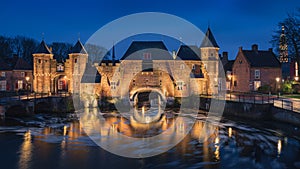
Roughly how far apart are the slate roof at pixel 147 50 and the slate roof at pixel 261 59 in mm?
10320

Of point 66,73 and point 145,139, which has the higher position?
point 66,73

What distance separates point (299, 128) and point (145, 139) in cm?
1041

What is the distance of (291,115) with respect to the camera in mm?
19531

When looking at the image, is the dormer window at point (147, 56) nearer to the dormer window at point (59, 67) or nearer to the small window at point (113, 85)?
the small window at point (113, 85)

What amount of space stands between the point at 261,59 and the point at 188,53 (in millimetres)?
9495

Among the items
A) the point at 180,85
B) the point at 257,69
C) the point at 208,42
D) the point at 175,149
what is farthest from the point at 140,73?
the point at 175,149

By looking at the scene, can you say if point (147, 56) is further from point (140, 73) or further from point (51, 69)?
point (51, 69)

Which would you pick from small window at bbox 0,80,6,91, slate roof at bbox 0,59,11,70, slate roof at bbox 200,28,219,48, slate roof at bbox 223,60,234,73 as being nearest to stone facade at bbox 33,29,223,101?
slate roof at bbox 200,28,219,48

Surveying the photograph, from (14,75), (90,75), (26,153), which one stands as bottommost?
(26,153)

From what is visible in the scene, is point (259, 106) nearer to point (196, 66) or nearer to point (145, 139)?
point (145, 139)

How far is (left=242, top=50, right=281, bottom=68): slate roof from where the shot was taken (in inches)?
1390

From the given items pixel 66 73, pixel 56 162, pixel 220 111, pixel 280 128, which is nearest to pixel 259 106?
pixel 280 128

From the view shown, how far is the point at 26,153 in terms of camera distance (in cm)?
1478

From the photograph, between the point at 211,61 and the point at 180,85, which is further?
the point at 180,85
